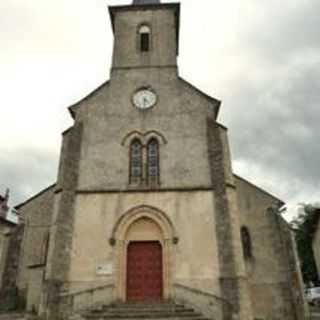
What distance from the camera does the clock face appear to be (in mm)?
18906

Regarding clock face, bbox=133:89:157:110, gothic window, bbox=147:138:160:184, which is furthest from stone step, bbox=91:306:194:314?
clock face, bbox=133:89:157:110

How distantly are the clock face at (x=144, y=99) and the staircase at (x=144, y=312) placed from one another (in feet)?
32.3

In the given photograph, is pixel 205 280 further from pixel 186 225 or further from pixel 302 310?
pixel 302 310

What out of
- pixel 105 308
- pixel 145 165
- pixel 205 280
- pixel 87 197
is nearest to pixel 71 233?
pixel 87 197

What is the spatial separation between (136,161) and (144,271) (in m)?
5.23

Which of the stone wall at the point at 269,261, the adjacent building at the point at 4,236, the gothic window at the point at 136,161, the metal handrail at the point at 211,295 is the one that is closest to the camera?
the metal handrail at the point at 211,295

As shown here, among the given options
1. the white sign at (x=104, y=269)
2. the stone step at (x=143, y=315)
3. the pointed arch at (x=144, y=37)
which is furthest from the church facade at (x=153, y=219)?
the pointed arch at (x=144, y=37)

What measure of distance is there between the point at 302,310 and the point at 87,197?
10615 millimetres

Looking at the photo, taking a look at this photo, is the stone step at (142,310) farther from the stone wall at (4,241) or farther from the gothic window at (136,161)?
the stone wall at (4,241)

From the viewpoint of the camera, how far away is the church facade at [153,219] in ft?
47.4

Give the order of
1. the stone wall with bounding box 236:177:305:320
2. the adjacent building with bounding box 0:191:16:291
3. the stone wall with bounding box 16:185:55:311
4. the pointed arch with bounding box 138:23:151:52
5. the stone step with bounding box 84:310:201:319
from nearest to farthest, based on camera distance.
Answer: the stone step with bounding box 84:310:201:319 < the stone wall with bounding box 236:177:305:320 < the stone wall with bounding box 16:185:55:311 < the adjacent building with bounding box 0:191:16:291 < the pointed arch with bounding box 138:23:151:52

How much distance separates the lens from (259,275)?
1672 cm

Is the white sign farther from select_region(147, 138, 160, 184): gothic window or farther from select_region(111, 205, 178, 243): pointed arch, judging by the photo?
select_region(147, 138, 160, 184): gothic window

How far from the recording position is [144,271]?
50.2ft
